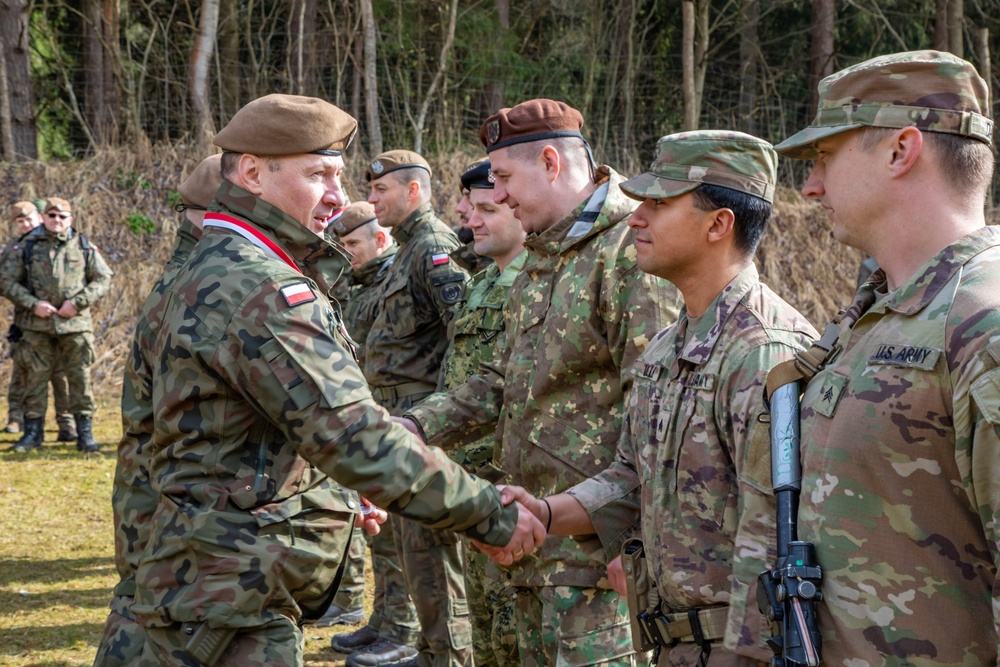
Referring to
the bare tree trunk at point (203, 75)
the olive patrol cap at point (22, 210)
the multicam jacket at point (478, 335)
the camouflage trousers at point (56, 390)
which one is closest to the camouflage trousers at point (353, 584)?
the multicam jacket at point (478, 335)

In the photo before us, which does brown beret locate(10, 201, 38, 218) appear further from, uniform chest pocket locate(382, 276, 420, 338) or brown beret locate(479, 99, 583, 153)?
brown beret locate(479, 99, 583, 153)

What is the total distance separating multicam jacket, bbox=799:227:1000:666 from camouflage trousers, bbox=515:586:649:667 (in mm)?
1388

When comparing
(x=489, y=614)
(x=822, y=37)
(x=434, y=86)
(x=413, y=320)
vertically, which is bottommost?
Answer: (x=489, y=614)

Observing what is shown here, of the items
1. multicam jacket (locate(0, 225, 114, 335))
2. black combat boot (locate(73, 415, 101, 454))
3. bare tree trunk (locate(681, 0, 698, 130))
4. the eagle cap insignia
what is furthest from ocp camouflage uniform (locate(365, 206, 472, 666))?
bare tree trunk (locate(681, 0, 698, 130))

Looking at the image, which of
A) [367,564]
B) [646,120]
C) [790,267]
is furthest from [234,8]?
[367,564]

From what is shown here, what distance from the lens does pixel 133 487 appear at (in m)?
3.15

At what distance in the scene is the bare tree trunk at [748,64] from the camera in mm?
19141

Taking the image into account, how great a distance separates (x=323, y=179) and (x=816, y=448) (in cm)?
172

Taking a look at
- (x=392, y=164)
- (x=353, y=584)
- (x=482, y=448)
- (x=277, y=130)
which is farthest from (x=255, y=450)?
(x=392, y=164)

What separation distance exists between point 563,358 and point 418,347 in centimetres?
272

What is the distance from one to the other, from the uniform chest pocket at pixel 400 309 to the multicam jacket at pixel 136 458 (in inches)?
117

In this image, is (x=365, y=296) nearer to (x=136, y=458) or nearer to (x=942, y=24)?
(x=136, y=458)

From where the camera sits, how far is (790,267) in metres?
16.7

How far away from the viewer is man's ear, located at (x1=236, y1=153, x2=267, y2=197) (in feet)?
10.1
